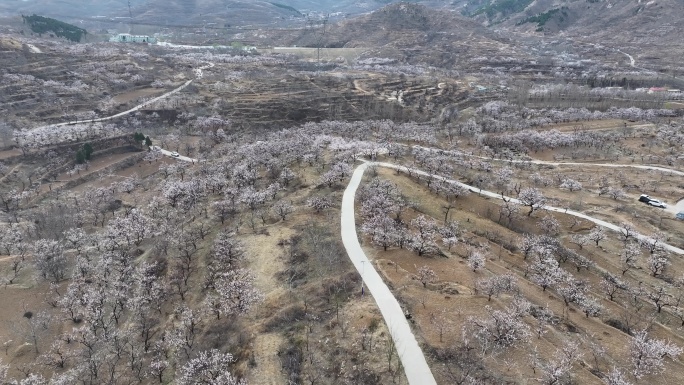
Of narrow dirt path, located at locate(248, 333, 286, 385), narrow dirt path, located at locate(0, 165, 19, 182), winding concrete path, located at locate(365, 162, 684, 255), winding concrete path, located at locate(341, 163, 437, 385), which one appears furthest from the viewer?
narrow dirt path, located at locate(0, 165, 19, 182)

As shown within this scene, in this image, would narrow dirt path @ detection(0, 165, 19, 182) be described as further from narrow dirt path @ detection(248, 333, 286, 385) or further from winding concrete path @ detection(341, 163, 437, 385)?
narrow dirt path @ detection(248, 333, 286, 385)

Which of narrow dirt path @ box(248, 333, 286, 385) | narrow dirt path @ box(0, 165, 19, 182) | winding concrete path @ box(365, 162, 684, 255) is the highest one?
winding concrete path @ box(365, 162, 684, 255)

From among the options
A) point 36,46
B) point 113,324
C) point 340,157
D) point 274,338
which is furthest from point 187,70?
point 274,338

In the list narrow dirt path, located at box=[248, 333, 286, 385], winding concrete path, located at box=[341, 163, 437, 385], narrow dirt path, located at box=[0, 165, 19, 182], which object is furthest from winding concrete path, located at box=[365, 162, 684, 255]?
narrow dirt path, located at box=[0, 165, 19, 182]

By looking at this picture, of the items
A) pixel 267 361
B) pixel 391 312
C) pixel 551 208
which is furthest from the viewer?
pixel 551 208

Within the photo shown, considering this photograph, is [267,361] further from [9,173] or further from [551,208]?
[9,173]

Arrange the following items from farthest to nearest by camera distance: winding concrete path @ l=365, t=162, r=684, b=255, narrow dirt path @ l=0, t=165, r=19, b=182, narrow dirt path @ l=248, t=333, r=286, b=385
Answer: narrow dirt path @ l=0, t=165, r=19, b=182, winding concrete path @ l=365, t=162, r=684, b=255, narrow dirt path @ l=248, t=333, r=286, b=385

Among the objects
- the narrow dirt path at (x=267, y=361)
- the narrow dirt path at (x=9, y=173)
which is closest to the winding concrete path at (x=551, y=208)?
the narrow dirt path at (x=267, y=361)

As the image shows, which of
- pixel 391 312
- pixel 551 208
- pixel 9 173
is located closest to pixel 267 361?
pixel 391 312

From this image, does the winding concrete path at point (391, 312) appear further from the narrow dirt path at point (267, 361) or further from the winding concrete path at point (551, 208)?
the winding concrete path at point (551, 208)

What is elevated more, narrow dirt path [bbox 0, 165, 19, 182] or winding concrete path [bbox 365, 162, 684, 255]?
winding concrete path [bbox 365, 162, 684, 255]
